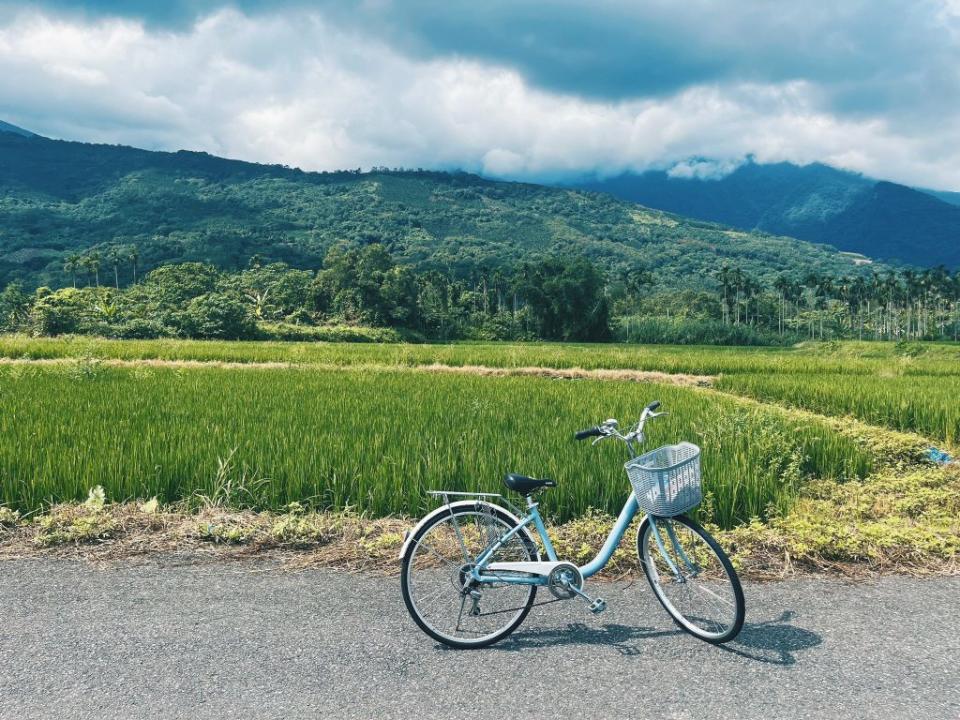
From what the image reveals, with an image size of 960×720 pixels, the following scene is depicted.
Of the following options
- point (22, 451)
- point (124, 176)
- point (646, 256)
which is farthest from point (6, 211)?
point (22, 451)

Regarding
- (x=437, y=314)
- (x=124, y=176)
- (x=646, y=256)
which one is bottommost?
(x=437, y=314)

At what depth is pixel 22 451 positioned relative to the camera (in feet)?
17.8

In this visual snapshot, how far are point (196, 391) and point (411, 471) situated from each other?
6624mm

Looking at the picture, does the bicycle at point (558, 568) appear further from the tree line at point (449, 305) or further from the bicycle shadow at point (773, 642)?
the tree line at point (449, 305)

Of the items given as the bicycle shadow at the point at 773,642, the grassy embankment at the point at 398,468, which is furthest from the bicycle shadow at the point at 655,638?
the grassy embankment at the point at 398,468

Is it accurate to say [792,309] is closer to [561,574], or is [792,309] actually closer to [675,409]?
[675,409]

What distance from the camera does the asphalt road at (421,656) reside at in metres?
2.61

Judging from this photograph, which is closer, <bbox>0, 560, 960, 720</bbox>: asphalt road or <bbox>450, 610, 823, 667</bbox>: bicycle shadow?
<bbox>0, 560, 960, 720</bbox>: asphalt road

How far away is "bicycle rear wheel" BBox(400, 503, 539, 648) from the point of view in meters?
3.16

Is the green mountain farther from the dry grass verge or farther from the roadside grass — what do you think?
the dry grass verge

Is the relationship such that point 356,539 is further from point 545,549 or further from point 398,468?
point 545,549

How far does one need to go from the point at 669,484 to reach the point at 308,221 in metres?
152

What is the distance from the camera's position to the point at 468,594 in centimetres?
321

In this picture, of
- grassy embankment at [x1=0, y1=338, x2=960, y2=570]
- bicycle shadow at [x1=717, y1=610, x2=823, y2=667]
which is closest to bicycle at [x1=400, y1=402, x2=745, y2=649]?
bicycle shadow at [x1=717, y1=610, x2=823, y2=667]
